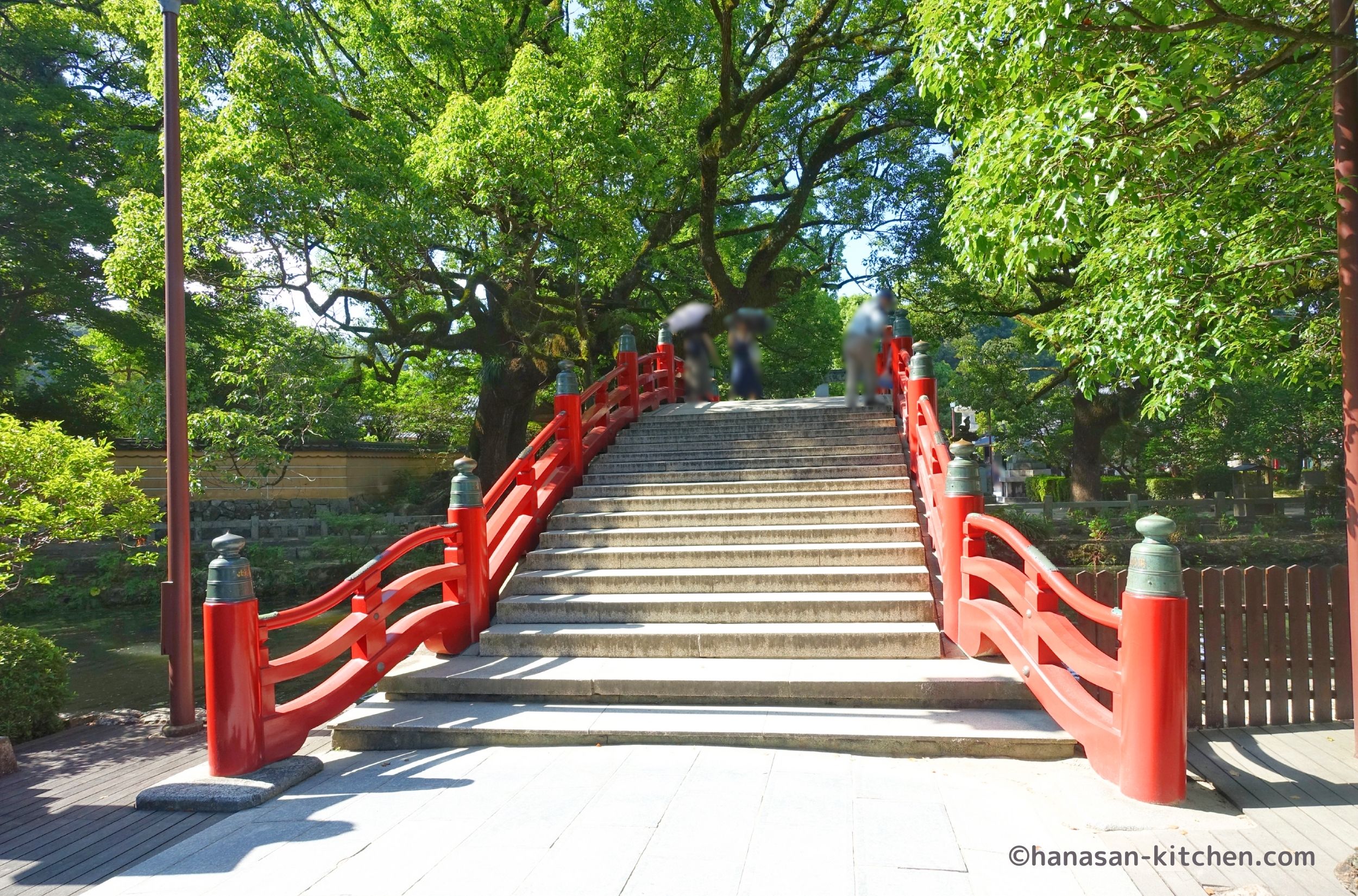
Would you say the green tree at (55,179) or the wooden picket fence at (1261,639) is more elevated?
the green tree at (55,179)

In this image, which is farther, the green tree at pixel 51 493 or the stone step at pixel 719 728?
the green tree at pixel 51 493

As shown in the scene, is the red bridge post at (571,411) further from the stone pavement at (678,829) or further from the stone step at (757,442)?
the stone pavement at (678,829)

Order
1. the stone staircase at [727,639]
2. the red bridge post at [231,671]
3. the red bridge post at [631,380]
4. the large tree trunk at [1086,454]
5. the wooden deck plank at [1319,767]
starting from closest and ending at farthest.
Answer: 1. the wooden deck plank at [1319,767]
2. the red bridge post at [231,671]
3. the stone staircase at [727,639]
4. the red bridge post at [631,380]
5. the large tree trunk at [1086,454]

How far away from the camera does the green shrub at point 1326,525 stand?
16297 millimetres

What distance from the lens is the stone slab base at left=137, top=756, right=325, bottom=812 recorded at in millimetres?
4214

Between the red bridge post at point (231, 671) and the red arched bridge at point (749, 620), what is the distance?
0.01 m

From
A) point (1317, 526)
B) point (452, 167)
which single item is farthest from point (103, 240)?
point (1317, 526)

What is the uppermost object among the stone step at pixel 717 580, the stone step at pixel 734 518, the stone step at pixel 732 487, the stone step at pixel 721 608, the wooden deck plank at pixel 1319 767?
the stone step at pixel 732 487

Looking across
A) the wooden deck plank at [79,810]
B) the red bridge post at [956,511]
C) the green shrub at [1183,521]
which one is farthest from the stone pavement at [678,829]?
the green shrub at [1183,521]

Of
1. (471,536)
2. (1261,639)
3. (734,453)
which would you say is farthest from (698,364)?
(734,453)

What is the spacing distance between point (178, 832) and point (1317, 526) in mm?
20486

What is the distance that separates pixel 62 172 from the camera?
14.5 m

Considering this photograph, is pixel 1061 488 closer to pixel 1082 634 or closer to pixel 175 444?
pixel 1082 634

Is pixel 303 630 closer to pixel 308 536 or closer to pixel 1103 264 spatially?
pixel 308 536
